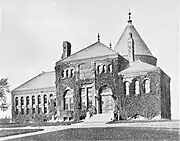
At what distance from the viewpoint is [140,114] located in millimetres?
24766

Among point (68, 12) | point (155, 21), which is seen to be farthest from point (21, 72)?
point (155, 21)

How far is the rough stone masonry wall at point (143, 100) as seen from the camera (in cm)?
2461

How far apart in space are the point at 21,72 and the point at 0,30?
6.77 ft

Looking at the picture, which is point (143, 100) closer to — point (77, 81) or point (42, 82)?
point (77, 81)

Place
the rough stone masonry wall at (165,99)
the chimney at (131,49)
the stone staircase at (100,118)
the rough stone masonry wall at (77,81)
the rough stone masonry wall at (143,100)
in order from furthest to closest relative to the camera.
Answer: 1. the chimney at (131,49)
2. the rough stone masonry wall at (77,81)
3. the rough stone masonry wall at (165,99)
4. the rough stone masonry wall at (143,100)
5. the stone staircase at (100,118)

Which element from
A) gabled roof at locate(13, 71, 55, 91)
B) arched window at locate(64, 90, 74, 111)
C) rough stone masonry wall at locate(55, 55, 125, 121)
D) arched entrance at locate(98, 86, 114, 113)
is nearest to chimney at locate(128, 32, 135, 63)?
rough stone masonry wall at locate(55, 55, 125, 121)

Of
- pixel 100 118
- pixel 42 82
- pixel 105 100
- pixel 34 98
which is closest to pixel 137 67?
pixel 105 100

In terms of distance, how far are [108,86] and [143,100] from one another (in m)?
2.93

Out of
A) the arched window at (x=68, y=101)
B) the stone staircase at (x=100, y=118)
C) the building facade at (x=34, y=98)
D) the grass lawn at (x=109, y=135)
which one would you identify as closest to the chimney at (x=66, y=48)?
the building facade at (x=34, y=98)

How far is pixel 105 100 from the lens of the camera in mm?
25859

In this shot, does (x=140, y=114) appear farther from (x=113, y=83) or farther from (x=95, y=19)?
(x=95, y=19)

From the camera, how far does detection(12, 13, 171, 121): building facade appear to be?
981 inches

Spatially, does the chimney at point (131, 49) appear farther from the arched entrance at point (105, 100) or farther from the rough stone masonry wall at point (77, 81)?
the arched entrance at point (105, 100)

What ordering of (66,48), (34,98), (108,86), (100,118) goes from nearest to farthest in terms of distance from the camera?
(66,48)
(100,118)
(108,86)
(34,98)
